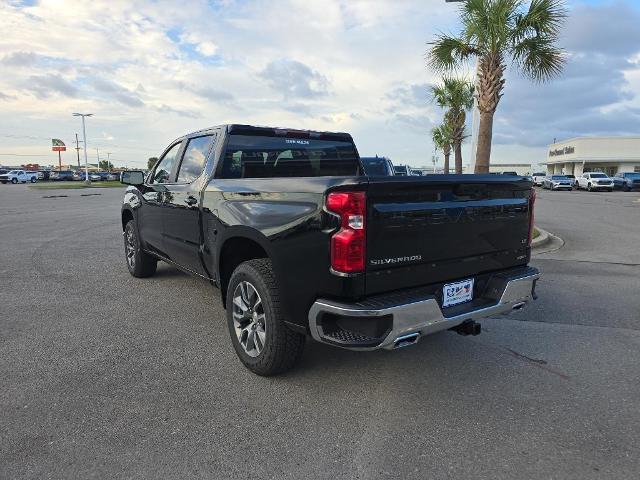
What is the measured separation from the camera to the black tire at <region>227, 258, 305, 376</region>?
3.29m

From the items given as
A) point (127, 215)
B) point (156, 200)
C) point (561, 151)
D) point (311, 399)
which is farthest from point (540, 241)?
point (561, 151)

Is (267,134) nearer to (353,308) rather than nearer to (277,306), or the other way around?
(277,306)

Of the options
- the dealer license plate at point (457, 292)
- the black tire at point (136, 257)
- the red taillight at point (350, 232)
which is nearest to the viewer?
the red taillight at point (350, 232)

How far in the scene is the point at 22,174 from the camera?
57781mm

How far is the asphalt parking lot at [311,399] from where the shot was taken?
2.62m

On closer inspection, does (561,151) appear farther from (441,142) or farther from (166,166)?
(166,166)

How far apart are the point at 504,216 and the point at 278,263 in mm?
1777

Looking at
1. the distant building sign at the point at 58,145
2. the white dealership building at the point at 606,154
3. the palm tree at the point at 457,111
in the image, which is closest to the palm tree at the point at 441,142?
the palm tree at the point at 457,111

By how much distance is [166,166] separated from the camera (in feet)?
18.3

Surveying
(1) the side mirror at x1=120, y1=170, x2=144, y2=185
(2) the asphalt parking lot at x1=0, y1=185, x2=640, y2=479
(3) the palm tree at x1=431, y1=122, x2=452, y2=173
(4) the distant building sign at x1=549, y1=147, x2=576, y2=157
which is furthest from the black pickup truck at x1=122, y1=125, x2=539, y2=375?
(4) the distant building sign at x1=549, y1=147, x2=576, y2=157

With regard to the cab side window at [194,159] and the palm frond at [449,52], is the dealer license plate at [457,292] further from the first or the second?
the palm frond at [449,52]

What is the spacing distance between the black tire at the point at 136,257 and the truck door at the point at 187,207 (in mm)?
1230

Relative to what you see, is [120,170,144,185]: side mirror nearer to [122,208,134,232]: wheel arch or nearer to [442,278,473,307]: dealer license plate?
[122,208,134,232]: wheel arch

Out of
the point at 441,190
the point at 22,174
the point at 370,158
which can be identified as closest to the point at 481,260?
the point at 441,190
